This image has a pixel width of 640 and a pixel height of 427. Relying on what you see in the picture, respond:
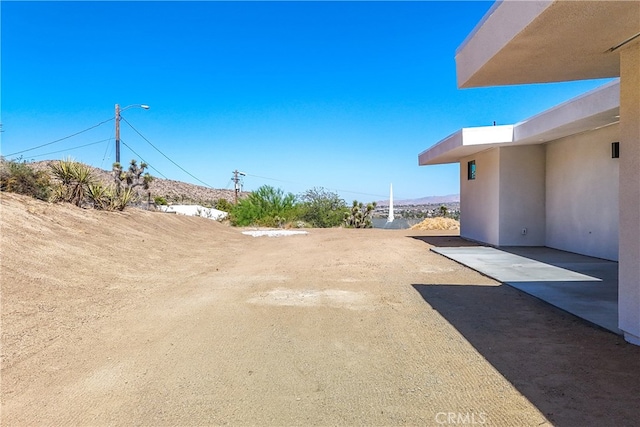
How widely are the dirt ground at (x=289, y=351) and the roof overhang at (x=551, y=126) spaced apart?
4.21m

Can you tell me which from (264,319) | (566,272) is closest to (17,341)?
(264,319)

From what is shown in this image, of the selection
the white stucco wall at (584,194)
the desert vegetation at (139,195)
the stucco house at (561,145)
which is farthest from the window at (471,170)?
the desert vegetation at (139,195)

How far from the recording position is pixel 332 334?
15.1ft

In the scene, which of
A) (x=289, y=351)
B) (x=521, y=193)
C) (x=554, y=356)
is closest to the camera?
(x=554, y=356)

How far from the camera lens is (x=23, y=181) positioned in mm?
12086

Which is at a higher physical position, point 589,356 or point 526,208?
point 526,208

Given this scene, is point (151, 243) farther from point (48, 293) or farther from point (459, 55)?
point (459, 55)

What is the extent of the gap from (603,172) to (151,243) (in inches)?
467

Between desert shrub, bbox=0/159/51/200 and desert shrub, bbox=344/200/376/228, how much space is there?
20.9 metres

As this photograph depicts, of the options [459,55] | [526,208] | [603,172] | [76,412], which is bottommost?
[76,412]

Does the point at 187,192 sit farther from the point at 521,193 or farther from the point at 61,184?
the point at 521,193

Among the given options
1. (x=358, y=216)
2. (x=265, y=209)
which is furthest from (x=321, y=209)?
(x=265, y=209)

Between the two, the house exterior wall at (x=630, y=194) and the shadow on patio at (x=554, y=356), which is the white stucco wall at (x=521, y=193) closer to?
the shadow on patio at (x=554, y=356)

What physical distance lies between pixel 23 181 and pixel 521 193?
15.0 meters
